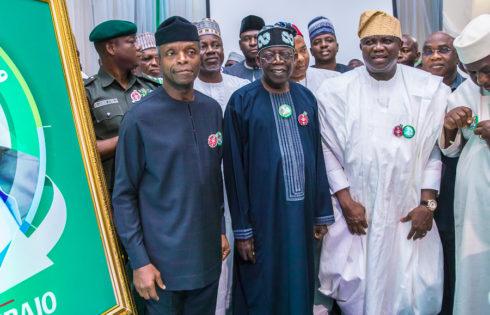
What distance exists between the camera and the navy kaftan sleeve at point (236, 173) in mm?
2127

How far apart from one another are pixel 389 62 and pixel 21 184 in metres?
2.10

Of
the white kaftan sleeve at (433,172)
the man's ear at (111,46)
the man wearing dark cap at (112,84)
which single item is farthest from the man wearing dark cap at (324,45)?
the man's ear at (111,46)

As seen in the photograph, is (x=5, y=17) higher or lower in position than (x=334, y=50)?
higher

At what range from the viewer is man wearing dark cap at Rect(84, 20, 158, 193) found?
201 centimetres

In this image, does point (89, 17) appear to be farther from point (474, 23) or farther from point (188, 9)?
point (474, 23)

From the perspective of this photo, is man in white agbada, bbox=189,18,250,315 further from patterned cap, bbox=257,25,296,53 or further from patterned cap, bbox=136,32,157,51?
patterned cap, bbox=257,25,296,53

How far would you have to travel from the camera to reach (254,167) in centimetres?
218

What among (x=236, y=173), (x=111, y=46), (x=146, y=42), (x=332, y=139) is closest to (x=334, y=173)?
(x=332, y=139)

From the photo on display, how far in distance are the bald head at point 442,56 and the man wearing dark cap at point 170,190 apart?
2175 millimetres

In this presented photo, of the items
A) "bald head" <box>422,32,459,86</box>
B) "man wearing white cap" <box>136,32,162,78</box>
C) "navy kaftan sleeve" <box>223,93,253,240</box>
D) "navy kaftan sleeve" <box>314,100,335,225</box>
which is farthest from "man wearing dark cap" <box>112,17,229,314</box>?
"bald head" <box>422,32,459,86</box>

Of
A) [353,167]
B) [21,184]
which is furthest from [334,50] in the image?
[21,184]

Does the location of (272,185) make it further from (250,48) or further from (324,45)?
(324,45)

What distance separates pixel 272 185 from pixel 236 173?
204mm

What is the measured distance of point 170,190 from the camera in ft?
5.37
